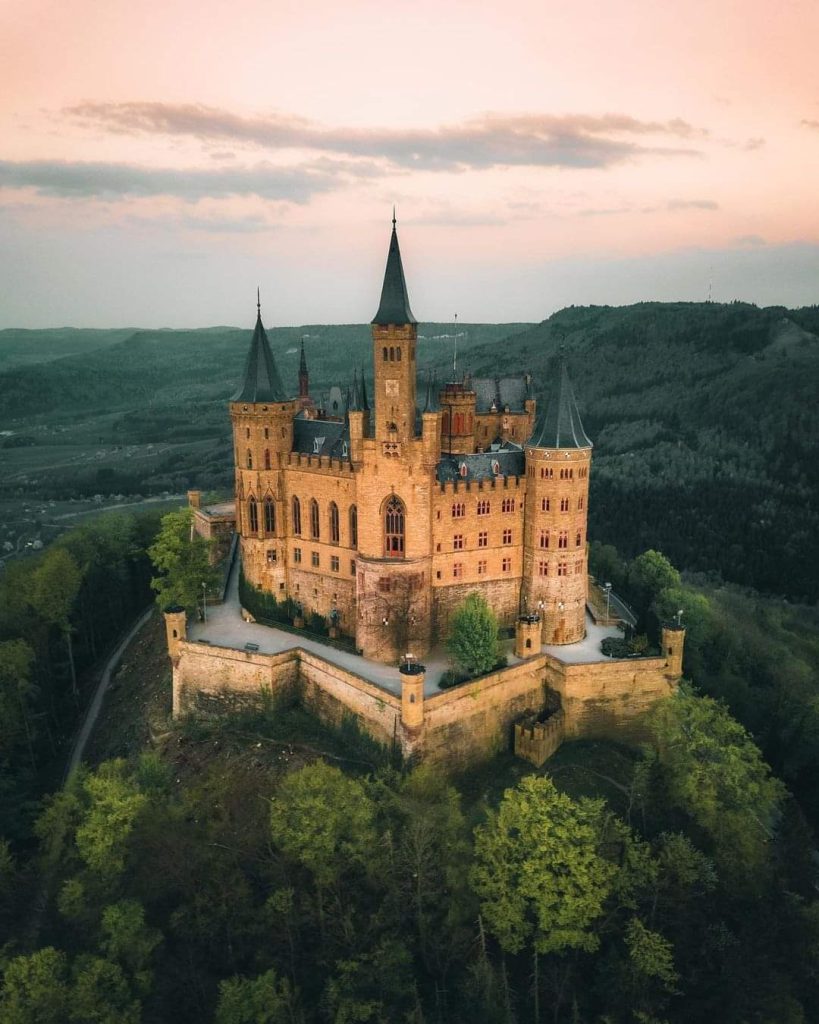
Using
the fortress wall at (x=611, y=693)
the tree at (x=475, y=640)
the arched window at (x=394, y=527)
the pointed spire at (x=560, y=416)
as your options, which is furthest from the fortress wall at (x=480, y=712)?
the pointed spire at (x=560, y=416)

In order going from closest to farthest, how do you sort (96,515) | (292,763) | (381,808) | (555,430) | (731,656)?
(381,808), (292,763), (555,430), (731,656), (96,515)

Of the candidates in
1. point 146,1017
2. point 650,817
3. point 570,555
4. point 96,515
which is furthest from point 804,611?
point 96,515

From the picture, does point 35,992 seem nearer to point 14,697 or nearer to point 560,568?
point 14,697

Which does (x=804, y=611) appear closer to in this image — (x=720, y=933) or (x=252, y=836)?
(x=720, y=933)

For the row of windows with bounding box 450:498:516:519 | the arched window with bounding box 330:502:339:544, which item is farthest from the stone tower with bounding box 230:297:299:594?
the row of windows with bounding box 450:498:516:519

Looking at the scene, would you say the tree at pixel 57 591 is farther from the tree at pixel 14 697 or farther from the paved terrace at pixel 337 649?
the paved terrace at pixel 337 649

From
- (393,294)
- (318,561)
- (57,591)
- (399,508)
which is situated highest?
(393,294)

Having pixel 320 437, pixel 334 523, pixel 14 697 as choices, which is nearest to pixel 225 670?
pixel 334 523
